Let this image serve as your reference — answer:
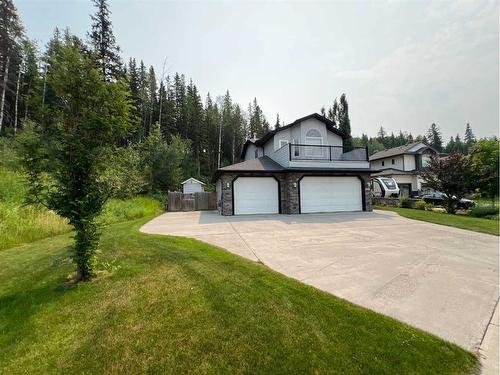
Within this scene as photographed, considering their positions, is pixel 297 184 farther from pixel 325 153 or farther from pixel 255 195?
pixel 325 153

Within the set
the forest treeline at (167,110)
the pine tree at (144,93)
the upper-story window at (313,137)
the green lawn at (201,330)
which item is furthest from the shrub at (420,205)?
the pine tree at (144,93)

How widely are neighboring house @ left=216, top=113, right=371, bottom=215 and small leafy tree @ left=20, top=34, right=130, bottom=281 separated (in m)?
9.40

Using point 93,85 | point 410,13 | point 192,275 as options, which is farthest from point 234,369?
point 410,13

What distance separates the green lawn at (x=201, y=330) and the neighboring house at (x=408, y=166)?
25990mm

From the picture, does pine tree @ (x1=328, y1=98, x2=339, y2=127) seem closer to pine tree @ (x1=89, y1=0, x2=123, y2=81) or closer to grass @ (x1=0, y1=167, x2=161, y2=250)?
pine tree @ (x1=89, y1=0, x2=123, y2=81)

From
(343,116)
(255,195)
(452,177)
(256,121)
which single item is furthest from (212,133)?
(452,177)

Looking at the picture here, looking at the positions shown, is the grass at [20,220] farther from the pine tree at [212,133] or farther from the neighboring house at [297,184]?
the pine tree at [212,133]

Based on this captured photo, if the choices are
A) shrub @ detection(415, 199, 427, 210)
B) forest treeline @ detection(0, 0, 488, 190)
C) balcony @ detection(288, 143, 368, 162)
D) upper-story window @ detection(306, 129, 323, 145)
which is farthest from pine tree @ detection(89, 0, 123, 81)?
shrub @ detection(415, 199, 427, 210)

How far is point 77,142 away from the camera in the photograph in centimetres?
362

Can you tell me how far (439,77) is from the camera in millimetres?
10414

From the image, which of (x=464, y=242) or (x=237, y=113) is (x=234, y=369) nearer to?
(x=464, y=242)

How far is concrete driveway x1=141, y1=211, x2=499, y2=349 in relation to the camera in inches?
119

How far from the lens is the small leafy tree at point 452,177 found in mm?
14242

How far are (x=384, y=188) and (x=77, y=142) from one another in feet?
76.8
